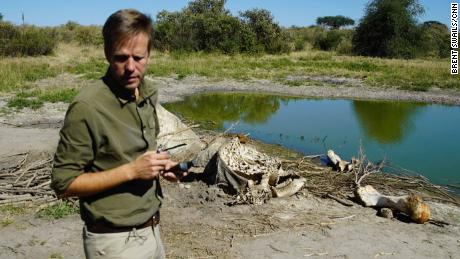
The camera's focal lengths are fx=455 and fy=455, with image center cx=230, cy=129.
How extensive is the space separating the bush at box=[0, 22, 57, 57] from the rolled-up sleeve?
76.1ft

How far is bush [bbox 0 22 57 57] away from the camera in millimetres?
22716

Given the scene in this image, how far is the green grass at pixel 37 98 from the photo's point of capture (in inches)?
481

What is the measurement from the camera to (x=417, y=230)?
5406 mm

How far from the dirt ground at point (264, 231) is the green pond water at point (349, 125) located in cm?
223

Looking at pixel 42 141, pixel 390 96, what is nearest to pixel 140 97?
pixel 42 141

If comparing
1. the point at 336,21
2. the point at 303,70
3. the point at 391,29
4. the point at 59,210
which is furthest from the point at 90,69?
the point at 336,21

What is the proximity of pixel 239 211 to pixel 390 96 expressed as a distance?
1273 centimetres

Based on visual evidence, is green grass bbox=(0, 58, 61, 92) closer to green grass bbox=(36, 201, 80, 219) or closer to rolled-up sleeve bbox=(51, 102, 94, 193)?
green grass bbox=(36, 201, 80, 219)

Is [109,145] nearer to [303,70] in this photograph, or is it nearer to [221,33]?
[303,70]

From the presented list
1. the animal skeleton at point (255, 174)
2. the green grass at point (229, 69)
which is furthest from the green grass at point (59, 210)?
the green grass at point (229, 69)

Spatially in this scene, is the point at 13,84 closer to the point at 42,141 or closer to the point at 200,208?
the point at 42,141

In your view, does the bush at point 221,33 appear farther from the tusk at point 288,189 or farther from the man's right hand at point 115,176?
the man's right hand at point 115,176

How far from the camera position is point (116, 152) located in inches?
70.4

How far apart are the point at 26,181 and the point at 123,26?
494 cm
